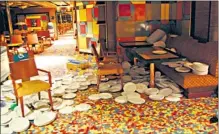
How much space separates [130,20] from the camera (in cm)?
635

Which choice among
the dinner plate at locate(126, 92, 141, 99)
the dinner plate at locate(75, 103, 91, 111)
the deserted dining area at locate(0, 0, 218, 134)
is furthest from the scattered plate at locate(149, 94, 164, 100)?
the dinner plate at locate(75, 103, 91, 111)

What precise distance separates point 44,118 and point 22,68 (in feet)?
2.79

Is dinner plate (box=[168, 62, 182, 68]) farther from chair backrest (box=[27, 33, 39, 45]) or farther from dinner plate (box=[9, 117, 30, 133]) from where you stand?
chair backrest (box=[27, 33, 39, 45])

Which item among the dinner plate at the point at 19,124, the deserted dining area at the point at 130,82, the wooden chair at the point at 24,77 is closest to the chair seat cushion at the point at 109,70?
the deserted dining area at the point at 130,82

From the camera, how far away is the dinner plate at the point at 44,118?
10.1 feet

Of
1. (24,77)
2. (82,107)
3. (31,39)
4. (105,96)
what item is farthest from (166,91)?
(31,39)

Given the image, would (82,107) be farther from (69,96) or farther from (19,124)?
(19,124)

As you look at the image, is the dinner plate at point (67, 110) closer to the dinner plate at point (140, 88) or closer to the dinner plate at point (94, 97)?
the dinner plate at point (94, 97)

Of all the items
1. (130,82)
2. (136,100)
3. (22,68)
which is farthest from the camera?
(130,82)

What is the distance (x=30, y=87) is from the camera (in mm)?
3289

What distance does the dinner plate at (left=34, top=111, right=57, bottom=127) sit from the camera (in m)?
3.08

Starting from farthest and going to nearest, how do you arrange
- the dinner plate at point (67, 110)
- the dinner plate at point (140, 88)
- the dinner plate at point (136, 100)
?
the dinner plate at point (140, 88)
the dinner plate at point (136, 100)
the dinner plate at point (67, 110)

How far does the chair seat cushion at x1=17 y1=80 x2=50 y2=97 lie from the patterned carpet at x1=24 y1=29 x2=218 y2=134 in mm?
467

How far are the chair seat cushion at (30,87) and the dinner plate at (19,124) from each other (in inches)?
13.6
